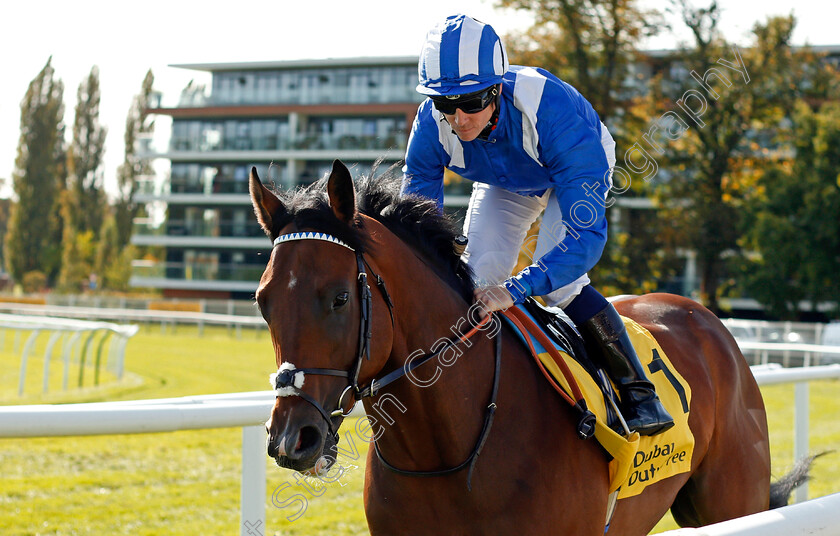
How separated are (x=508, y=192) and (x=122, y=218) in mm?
47155

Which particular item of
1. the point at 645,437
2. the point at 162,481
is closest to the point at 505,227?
the point at 645,437

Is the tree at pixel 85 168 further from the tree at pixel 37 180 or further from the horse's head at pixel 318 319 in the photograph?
the horse's head at pixel 318 319

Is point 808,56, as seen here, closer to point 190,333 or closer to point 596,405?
point 190,333

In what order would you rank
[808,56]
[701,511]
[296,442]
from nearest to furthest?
[296,442], [701,511], [808,56]

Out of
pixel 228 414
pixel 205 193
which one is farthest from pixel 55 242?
pixel 228 414

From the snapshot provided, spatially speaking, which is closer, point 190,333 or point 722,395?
point 722,395

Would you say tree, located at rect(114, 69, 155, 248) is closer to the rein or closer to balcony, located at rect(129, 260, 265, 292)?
balcony, located at rect(129, 260, 265, 292)

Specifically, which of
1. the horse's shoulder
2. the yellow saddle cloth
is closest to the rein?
the yellow saddle cloth

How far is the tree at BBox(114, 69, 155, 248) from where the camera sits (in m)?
46.6

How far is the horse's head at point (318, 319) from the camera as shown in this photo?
1788 mm

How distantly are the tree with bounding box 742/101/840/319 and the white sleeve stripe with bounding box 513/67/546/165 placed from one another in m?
24.7

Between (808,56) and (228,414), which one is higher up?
(808,56)

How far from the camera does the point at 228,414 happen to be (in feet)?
9.70

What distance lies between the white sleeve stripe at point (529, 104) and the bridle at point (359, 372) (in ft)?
1.97
